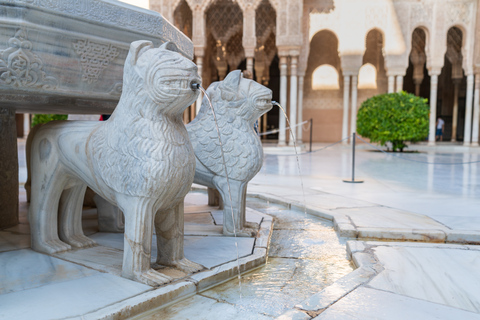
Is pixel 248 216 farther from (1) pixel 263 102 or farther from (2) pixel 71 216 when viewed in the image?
(2) pixel 71 216

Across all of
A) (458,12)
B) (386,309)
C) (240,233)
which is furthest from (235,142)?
(458,12)

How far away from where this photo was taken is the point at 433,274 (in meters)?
2.05

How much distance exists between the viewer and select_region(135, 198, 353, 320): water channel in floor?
1.69 metres

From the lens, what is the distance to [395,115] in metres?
12.3

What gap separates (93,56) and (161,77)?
25.1 inches

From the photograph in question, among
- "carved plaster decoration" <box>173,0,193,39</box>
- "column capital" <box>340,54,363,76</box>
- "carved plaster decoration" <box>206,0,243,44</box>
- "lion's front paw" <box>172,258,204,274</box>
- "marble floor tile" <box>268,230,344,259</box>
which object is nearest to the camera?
"lion's front paw" <box>172,258,204,274</box>

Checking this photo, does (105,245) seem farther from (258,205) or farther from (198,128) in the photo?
(258,205)

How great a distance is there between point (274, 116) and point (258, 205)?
1798 centimetres

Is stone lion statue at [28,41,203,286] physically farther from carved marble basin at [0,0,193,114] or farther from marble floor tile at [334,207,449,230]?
marble floor tile at [334,207,449,230]

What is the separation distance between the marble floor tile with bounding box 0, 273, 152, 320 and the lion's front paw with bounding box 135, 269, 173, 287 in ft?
0.08

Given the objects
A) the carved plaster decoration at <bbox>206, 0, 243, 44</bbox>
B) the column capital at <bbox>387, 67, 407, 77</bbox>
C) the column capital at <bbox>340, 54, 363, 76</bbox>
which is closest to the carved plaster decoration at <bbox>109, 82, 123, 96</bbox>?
the column capital at <bbox>340, 54, 363, 76</bbox>

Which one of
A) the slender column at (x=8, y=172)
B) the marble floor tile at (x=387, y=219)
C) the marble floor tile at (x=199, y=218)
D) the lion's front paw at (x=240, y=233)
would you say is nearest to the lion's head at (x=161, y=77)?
the lion's front paw at (x=240, y=233)

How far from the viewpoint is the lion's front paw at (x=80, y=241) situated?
7.75 ft

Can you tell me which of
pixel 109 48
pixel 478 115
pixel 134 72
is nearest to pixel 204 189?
pixel 109 48
